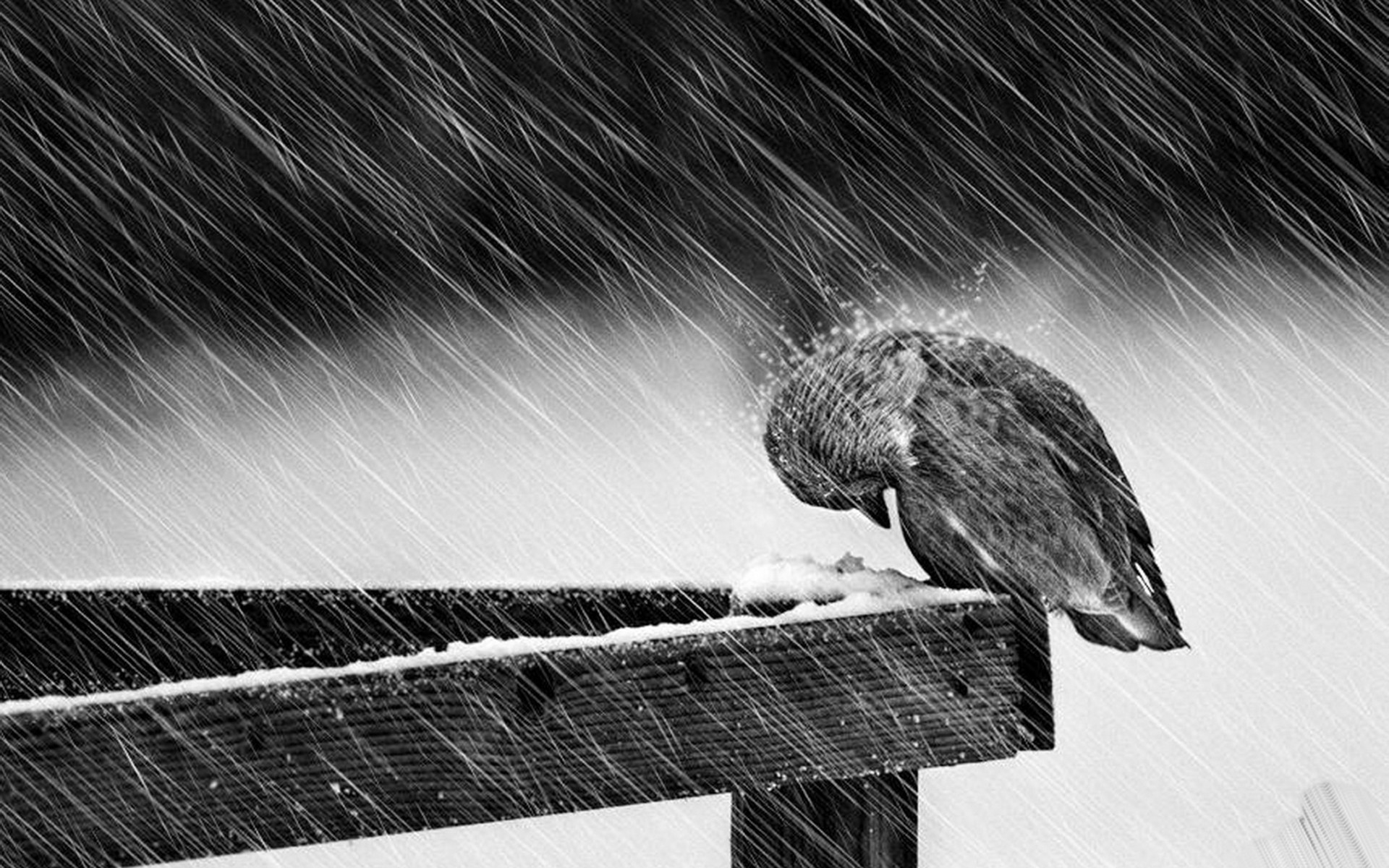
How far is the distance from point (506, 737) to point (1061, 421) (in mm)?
1183

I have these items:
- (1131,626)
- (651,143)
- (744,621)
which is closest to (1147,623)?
(1131,626)

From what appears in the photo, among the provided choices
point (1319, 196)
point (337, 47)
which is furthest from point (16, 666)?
point (1319, 196)

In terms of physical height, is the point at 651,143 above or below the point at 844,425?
above

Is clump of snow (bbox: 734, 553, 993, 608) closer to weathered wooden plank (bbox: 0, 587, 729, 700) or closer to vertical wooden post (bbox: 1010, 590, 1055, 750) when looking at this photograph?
vertical wooden post (bbox: 1010, 590, 1055, 750)

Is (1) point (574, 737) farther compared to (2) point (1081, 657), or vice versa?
(2) point (1081, 657)

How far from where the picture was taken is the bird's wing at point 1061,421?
206cm

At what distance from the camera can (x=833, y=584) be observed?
1.24 m

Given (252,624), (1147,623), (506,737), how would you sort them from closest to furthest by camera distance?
(506,737) < (252,624) < (1147,623)

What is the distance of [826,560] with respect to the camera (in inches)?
51.9

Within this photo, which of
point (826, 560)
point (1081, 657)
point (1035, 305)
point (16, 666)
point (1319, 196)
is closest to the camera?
point (826, 560)

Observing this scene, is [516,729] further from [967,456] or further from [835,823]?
[967,456]

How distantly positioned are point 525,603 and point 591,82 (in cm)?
297

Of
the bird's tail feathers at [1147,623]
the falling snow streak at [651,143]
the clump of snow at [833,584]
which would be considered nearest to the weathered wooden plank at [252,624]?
Answer: the clump of snow at [833,584]

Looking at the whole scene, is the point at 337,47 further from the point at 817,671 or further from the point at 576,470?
the point at 817,671
